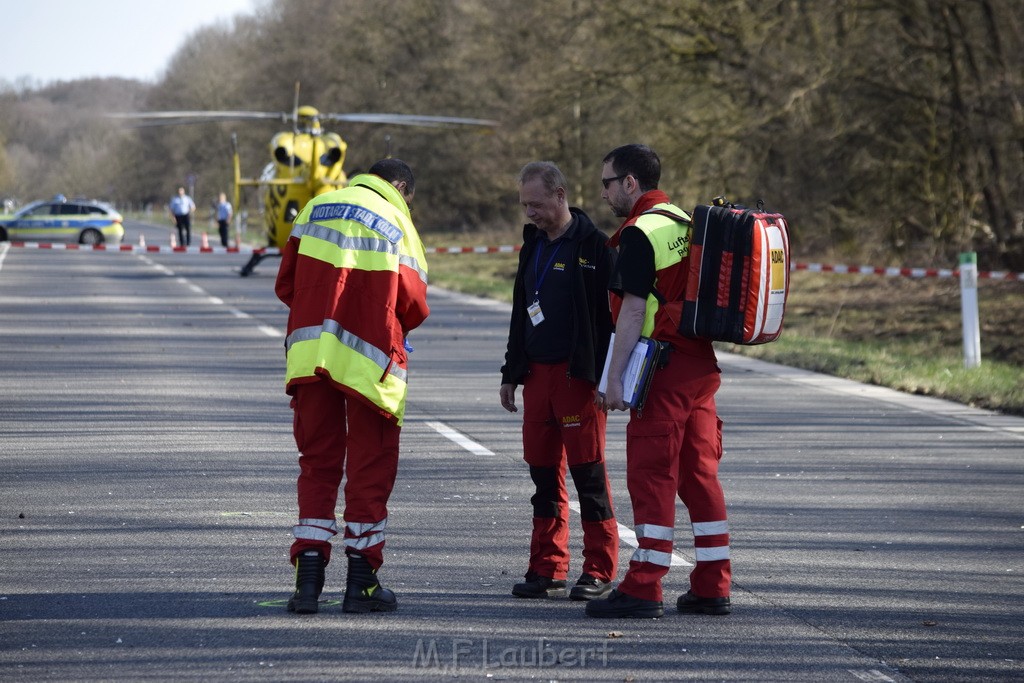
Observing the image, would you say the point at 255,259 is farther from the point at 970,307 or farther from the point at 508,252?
the point at 970,307

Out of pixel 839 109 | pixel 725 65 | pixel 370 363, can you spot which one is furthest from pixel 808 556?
pixel 725 65

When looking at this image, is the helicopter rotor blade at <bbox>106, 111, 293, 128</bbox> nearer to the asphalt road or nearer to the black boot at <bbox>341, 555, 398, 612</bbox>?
the asphalt road

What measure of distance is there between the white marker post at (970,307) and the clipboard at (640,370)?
10.6 metres

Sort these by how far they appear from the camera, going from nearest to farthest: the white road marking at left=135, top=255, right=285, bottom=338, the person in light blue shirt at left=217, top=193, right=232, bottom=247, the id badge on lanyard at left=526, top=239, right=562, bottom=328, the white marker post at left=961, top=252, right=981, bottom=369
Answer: the id badge on lanyard at left=526, top=239, right=562, bottom=328, the white marker post at left=961, top=252, right=981, bottom=369, the white road marking at left=135, top=255, right=285, bottom=338, the person in light blue shirt at left=217, top=193, right=232, bottom=247

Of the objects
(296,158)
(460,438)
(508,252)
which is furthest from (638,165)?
(508,252)

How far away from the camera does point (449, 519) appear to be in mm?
7879

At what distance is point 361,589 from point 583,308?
147cm

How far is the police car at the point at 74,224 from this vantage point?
55156 millimetres

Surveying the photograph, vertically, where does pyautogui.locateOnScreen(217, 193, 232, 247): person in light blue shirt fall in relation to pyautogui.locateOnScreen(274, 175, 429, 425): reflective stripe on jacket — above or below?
above

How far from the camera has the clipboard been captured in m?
5.84

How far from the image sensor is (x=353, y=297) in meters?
5.87

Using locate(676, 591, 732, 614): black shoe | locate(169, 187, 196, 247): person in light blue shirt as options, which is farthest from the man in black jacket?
locate(169, 187, 196, 247): person in light blue shirt

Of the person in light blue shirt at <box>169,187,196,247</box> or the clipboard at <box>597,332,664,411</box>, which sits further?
the person in light blue shirt at <box>169,187,196,247</box>

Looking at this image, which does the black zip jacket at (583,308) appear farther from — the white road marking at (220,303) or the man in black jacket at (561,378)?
the white road marking at (220,303)
